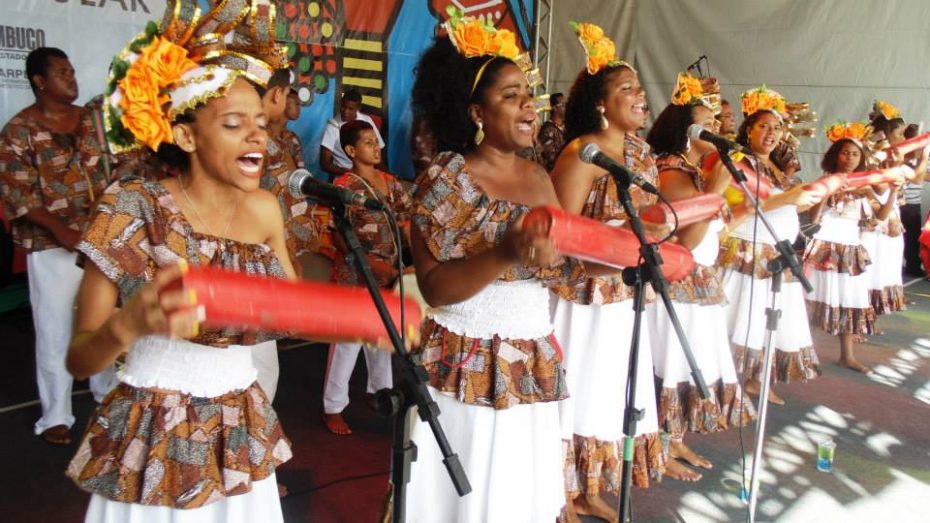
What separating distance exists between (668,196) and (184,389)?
8.37 feet

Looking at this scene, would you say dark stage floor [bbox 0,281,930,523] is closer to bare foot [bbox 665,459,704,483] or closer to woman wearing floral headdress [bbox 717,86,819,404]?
bare foot [bbox 665,459,704,483]

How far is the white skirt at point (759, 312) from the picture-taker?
4.85m

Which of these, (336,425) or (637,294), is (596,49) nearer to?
(637,294)

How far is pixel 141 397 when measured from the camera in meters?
1.71

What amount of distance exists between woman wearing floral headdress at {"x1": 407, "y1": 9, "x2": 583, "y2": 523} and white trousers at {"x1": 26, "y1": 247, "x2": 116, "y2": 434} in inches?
104

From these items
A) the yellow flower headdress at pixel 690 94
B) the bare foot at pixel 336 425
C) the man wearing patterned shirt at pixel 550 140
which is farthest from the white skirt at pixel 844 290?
the bare foot at pixel 336 425

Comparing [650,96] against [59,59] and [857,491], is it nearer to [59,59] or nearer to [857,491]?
[857,491]

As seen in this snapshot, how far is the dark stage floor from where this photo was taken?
3488 millimetres

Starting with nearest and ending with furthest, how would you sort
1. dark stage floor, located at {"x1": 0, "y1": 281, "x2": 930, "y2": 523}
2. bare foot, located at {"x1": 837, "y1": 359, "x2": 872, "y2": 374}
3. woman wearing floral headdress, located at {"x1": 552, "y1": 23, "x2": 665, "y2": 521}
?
woman wearing floral headdress, located at {"x1": 552, "y1": 23, "x2": 665, "y2": 521} → dark stage floor, located at {"x1": 0, "y1": 281, "x2": 930, "y2": 523} → bare foot, located at {"x1": 837, "y1": 359, "x2": 872, "y2": 374}

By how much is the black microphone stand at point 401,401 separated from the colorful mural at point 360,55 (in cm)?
520

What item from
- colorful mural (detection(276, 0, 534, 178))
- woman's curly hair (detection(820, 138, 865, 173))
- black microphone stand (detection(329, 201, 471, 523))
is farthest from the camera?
colorful mural (detection(276, 0, 534, 178))

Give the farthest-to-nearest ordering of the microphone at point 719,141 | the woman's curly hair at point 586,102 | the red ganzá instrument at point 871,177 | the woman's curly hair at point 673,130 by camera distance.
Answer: the red ganzá instrument at point 871,177 → the woman's curly hair at point 673,130 → the woman's curly hair at point 586,102 → the microphone at point 719,141

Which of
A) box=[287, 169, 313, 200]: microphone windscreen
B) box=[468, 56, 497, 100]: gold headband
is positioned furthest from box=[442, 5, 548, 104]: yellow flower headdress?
box=[287, 169, 313, 200]: microphone windscreen

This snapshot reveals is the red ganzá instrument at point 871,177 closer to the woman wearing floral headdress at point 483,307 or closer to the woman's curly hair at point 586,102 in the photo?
the woman's curly hair at point 586,102
